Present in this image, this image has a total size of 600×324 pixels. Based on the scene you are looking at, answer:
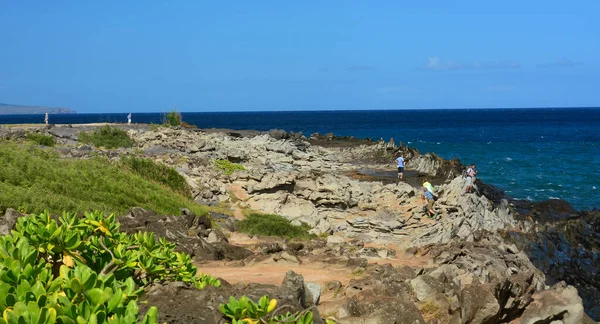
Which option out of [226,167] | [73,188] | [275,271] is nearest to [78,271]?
[275,271]

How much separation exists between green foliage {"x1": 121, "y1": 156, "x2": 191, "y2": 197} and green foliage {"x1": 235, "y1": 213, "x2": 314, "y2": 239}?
13.8 ft

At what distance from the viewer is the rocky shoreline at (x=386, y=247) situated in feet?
32.2

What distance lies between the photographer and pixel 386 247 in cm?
1955

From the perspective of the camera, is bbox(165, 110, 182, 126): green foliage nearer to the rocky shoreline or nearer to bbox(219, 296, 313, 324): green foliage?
the rocky shoreline

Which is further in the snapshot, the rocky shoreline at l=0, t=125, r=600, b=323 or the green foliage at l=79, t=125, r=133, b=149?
the green foliage at l=79, t=125, r=133, b=149

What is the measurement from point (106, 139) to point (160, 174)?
16.2m

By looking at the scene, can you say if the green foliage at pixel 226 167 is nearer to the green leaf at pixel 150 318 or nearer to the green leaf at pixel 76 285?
the green leaf at pixel 76 285

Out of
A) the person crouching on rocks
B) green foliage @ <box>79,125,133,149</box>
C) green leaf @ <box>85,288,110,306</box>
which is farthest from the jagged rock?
green foliage @ <box>79,125,133,149</box>

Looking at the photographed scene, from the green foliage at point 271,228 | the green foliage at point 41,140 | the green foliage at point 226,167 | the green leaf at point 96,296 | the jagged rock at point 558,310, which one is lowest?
the green foliage at point 271,228

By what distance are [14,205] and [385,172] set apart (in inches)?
1277

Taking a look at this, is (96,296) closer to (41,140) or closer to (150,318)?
(150,318)

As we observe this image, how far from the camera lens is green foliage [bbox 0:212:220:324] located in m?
4.59

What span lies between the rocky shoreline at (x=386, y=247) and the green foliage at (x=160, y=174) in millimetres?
635

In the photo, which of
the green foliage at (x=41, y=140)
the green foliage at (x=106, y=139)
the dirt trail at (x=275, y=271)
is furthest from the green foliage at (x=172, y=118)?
the dirt trail at (x=275, y=271)
